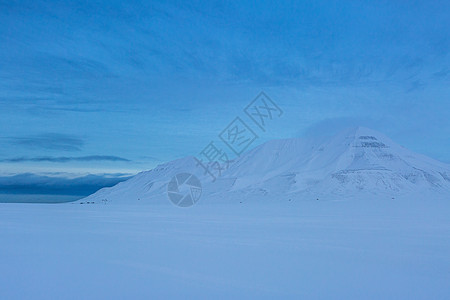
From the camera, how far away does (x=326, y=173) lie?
108 meters

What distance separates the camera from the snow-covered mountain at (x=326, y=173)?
9969 centimetres

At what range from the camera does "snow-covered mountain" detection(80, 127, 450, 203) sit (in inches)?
3925

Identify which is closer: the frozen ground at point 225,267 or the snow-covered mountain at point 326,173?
the frozen ground at point 225,267

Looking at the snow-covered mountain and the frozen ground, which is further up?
the snow-covered mountain

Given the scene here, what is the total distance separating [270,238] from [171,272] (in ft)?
24.9

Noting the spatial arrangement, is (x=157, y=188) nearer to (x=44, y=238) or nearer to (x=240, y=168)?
(x=240, y=168)

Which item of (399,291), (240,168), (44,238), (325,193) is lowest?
(399,291)

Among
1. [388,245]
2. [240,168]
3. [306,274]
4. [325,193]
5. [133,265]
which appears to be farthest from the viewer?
[240,168]

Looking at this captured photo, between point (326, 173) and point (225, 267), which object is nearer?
point (225, 267)

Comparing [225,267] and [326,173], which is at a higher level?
[326,173]

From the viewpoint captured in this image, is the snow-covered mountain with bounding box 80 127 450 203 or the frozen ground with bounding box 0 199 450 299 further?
the snow-covered mountain with bounding box 80 127 450 203

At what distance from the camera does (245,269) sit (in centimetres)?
1019

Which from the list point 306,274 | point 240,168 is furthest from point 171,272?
point 240,168

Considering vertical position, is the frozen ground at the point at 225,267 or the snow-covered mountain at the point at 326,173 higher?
the snow-covered mountain at the point at 326,173
